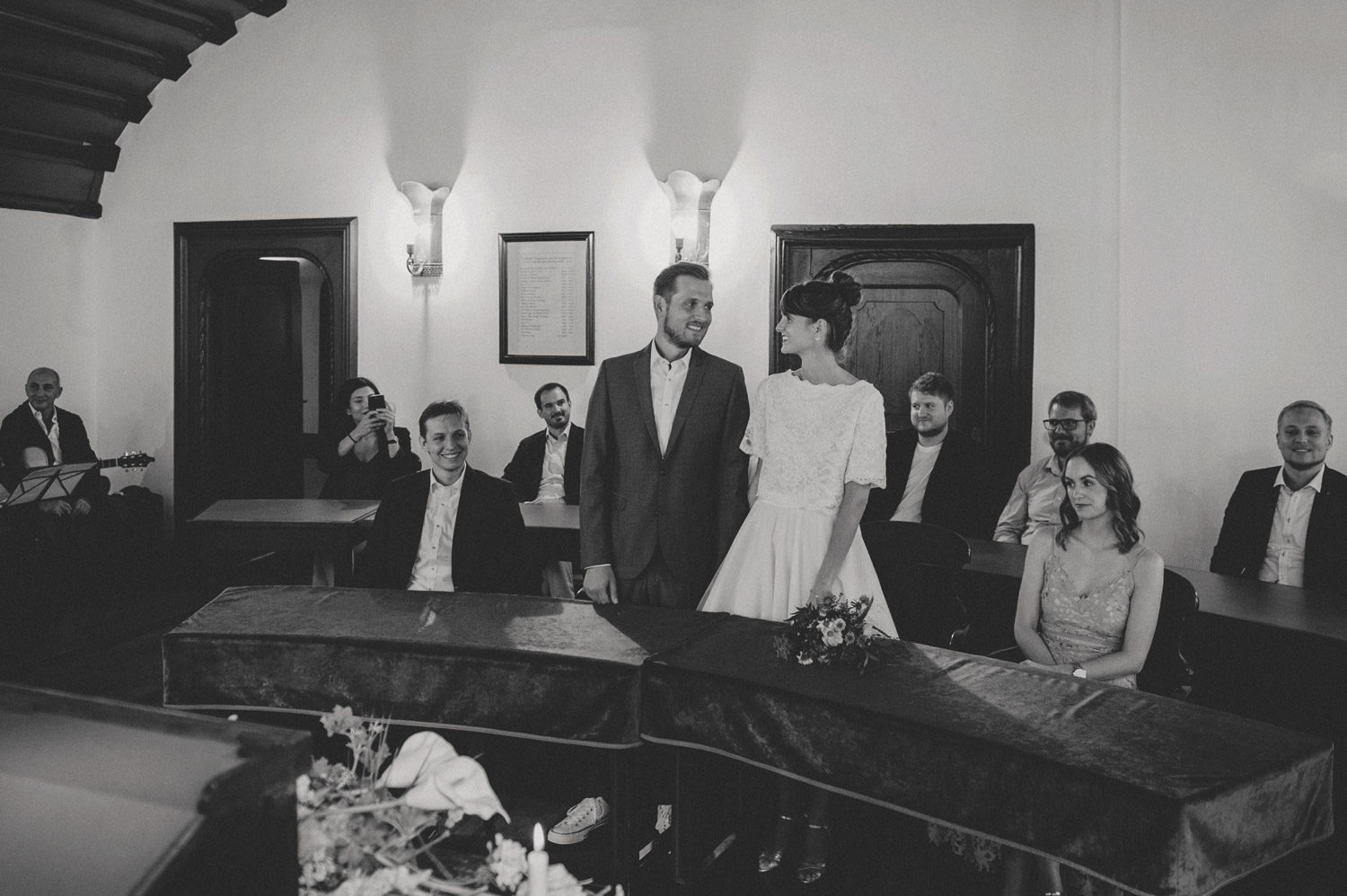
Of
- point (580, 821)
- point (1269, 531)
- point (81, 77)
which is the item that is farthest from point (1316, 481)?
point (81, 77)

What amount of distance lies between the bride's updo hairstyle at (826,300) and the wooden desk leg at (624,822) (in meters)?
1.39

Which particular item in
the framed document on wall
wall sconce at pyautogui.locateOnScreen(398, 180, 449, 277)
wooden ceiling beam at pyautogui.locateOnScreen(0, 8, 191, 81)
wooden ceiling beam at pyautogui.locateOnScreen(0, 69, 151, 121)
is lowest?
the framed document on wall

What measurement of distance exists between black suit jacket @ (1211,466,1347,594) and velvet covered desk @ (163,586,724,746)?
310 centimetres

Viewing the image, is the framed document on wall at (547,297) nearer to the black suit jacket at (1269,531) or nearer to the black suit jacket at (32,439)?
the black suit jacket at (32,439)

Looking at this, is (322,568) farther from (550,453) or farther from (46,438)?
(46,438)

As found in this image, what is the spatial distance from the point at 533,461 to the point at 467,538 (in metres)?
2.40

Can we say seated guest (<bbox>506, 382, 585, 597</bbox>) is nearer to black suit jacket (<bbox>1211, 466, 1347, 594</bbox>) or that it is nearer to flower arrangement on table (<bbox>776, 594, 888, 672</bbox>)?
black suit jacket (<bbox>1211, 466, 1347, 594</bbox>)

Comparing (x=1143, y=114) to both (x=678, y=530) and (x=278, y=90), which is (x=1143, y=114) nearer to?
(x=678, y=530)

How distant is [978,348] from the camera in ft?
19.7

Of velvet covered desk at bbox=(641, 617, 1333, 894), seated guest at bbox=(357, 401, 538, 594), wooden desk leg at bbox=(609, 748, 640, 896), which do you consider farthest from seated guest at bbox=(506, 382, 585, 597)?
velvet covered desk at bbox=(641, 617, 1333, 894)

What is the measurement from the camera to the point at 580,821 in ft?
10.6

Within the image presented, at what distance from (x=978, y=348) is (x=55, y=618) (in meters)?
5.64

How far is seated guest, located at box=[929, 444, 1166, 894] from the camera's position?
10.2 feet

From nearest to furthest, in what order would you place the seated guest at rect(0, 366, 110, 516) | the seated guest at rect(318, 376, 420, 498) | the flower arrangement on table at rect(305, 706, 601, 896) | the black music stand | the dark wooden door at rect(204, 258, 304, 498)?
the flower arrangement on table at rect(305, 706, 601, 896) → the seated guest at rect(318, 376, 420, 498) → the black music stand → the seated guest at rect(0, 366, 110, 516) → the dark wooden door at rect(204, 258, 304, 498)
